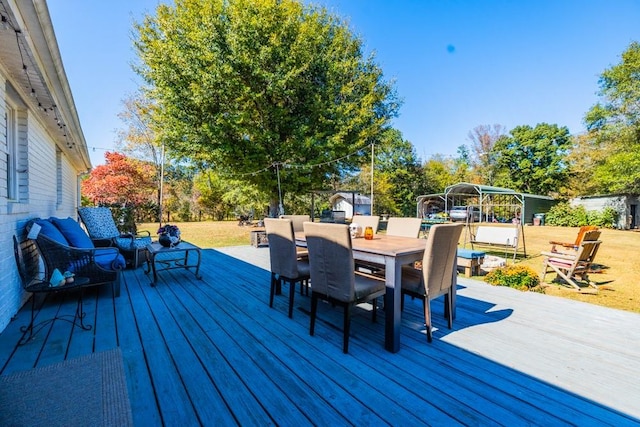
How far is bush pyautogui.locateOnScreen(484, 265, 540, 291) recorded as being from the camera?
→ 4.41 m

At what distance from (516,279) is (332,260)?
363cm

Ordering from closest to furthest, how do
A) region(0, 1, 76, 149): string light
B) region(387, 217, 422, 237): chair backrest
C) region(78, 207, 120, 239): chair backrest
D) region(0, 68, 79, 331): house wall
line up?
region(0, 1, 76, 149): string light < region(0, 68, 79, 331): house wall < region(387, 217, 422, 237): chair backrest < region(78, 207, 120, 239): chair backrest

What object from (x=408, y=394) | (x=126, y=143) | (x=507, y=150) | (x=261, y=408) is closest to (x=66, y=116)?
(x=261, y=408)

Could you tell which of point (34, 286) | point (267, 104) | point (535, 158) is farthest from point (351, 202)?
point (34, 286)

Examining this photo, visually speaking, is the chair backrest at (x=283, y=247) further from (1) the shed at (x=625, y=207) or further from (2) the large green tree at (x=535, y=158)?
(2) the large green tree at (x=535, y=158)

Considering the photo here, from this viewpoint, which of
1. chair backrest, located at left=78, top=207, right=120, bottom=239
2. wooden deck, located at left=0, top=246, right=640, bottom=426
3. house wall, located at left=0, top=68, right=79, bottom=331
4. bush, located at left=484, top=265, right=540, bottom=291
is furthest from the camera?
chair backrest, located at left=78, top=207, right=120, bottom=239

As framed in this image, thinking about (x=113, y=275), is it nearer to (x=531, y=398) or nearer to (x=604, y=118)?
(x=531, y=398)

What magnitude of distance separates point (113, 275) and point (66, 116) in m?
2.76

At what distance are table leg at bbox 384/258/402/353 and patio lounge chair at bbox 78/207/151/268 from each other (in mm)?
4740

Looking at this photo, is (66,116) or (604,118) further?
(604,118)

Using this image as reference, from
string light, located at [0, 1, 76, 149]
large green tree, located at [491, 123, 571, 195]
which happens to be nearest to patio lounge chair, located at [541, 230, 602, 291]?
string light, located at [0, 1, 76, 149]

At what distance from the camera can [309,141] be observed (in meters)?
11.1

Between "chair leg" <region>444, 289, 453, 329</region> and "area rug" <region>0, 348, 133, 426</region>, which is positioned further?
"chair leg" <region>444, 289, 453, 329</region>

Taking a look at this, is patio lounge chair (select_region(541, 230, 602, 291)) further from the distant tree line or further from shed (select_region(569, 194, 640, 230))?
shed (select_region(569, 194, 640, 230))
